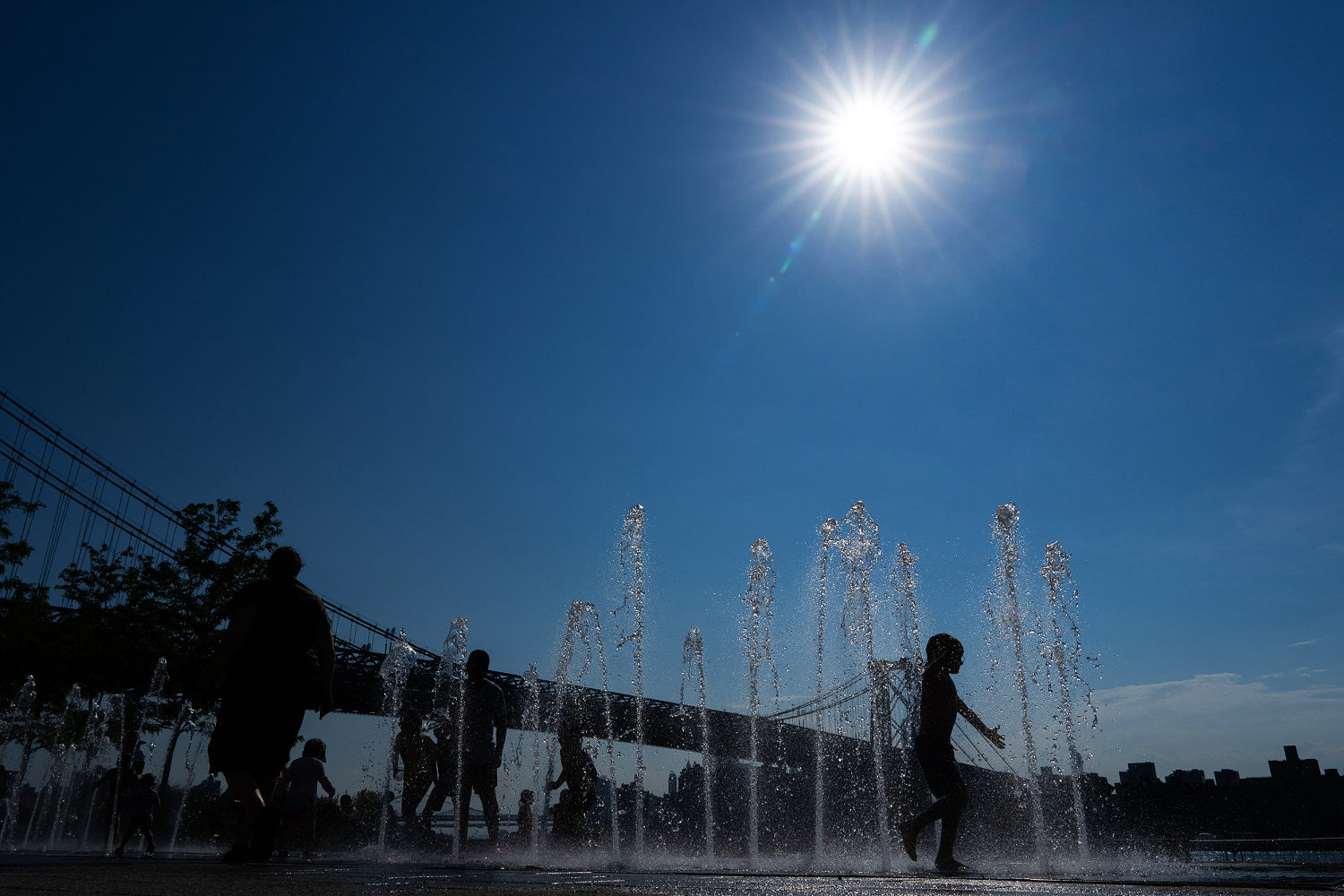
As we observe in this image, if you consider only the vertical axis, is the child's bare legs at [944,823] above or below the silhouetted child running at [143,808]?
above

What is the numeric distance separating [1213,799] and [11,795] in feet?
182

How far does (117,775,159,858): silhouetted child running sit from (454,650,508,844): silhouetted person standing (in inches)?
195

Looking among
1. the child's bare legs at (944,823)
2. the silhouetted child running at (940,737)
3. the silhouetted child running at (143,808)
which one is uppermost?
the silhouetted child running at (940,737)

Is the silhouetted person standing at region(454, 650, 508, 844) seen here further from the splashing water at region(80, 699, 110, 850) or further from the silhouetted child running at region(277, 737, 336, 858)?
the splashing water at region(80, 699, 110, 850)

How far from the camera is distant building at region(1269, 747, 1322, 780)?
53.8 meters

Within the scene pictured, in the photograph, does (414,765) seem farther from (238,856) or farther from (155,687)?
(155,687)

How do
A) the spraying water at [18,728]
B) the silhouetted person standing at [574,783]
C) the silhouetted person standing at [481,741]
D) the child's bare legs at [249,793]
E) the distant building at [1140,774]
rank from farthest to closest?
the distant building at [1140,774] < the spraying water at [18,728] < the silhouetted person standing at [574,783] < the silhouetted person standing at [481,741] < the child's bare legs at [249,793]

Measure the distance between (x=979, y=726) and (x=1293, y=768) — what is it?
66.2 m

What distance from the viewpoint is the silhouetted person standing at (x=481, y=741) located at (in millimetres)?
6844

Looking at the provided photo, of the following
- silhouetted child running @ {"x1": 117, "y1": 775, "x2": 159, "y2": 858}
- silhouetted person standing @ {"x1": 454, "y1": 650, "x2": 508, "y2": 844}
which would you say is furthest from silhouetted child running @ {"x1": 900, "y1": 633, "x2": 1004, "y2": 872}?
silhouetted child running @ {"x1": 117, "y1": 775, "x2": 159, "y2": 858}

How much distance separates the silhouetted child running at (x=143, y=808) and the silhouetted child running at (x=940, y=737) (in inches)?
339

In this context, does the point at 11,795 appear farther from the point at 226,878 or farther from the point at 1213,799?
the point at 1213,799

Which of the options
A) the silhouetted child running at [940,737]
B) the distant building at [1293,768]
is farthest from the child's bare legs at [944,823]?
the distant building at [1293,768]

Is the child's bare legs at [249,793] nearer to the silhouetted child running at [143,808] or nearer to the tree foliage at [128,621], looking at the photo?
the silhouetted child running at [143,808]
